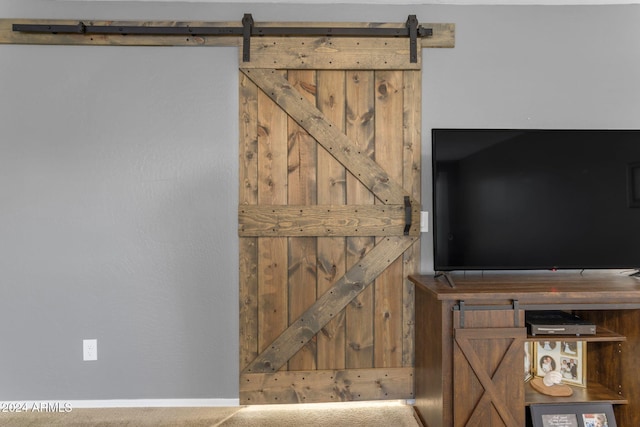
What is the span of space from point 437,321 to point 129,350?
1.73 metres

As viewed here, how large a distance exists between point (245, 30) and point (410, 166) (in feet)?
4.03

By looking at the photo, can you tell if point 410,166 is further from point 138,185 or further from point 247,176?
point 138,185

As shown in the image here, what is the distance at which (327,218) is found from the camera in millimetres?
2314

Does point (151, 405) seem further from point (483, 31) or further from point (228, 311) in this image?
point (483, 31)

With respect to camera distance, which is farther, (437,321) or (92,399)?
(92,399)

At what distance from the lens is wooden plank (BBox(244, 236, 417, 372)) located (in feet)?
7.59

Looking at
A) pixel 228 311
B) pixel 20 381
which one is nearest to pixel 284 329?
pixel 228 311

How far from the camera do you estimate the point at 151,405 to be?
7.61 feet

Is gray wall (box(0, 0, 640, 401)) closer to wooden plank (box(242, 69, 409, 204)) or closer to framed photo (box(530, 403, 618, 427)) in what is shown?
wooden plank (box(242, 69, 409, 204))

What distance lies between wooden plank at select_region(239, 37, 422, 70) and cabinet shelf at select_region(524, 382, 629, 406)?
184 centimetres

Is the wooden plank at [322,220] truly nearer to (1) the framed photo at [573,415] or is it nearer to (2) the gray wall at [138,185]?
(2) the gray wall at [138,185]

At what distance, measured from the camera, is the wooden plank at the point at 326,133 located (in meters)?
2.31

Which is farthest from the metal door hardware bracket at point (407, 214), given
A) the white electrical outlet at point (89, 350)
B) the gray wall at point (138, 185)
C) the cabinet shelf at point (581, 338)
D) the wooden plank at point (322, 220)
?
the white electrical outlet at point (89, 350)

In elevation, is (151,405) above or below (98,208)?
below
